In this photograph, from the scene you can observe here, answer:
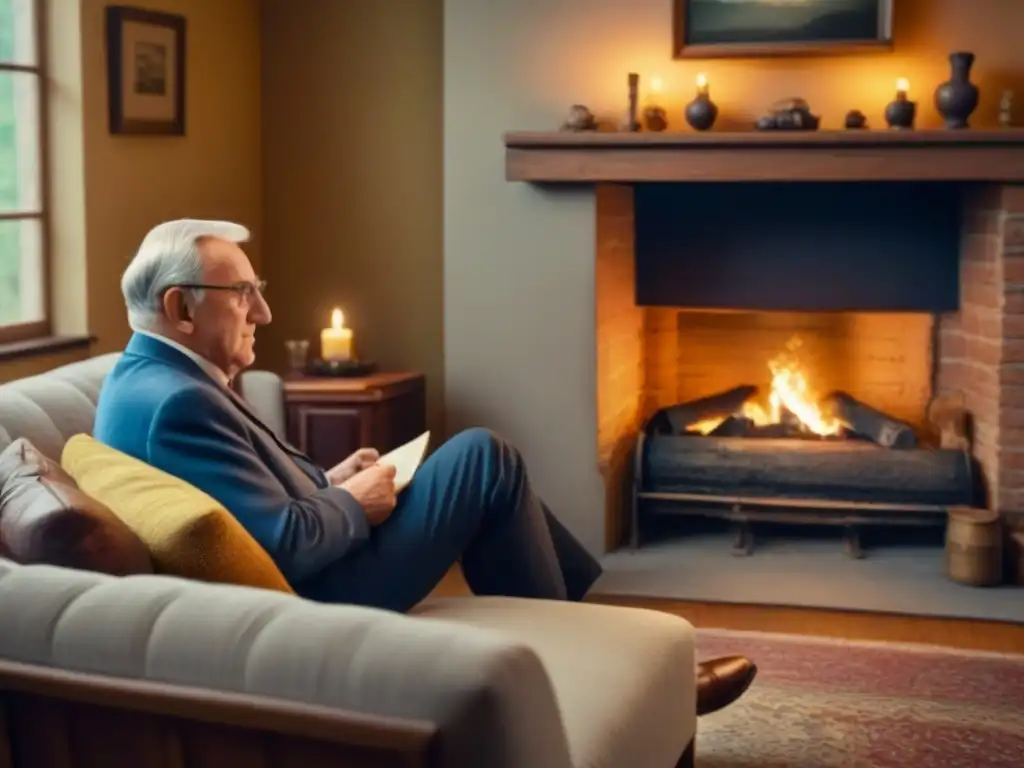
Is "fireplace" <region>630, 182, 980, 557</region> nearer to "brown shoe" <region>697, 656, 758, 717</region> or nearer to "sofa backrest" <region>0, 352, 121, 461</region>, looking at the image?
"brown shoe" <region>697, 656, 758, 717</region>

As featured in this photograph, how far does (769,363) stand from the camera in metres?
4.84

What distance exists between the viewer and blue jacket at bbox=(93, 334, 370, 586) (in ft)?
7.45

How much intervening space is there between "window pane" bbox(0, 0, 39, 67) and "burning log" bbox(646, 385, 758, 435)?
213 cm

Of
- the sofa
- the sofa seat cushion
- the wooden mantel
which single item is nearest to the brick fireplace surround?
the wooden mantel

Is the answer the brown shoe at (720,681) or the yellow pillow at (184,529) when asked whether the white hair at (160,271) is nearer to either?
the yellow pillow at (184,529)

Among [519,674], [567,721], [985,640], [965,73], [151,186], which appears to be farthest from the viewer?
[151,186]

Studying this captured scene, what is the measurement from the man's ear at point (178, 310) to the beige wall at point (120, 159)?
140 centimetres

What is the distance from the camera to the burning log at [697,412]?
4.63 metres

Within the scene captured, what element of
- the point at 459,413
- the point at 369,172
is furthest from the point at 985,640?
the point at 369,172

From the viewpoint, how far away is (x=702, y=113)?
13.6ft

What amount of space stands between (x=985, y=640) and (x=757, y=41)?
69.6 inches

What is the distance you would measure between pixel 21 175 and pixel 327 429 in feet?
3.67

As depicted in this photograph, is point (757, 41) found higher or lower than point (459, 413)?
higher

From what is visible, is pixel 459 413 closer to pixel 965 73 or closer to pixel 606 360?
pixel 606 360
